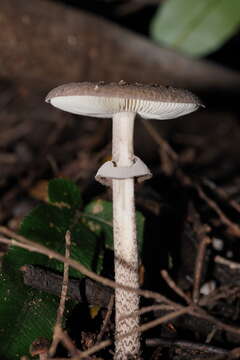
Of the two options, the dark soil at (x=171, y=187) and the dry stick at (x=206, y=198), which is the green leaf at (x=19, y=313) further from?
the dry stick at (x=206, y=198)

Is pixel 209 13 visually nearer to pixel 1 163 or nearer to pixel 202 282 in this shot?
pixel 202 282

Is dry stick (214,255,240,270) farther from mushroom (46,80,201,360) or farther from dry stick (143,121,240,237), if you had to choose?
Result: mushroom (46,80,201,360)

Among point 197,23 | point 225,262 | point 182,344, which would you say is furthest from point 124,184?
point 197,23

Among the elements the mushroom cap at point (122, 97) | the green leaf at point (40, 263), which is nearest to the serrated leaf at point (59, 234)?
the green leaf at point (40, 263)

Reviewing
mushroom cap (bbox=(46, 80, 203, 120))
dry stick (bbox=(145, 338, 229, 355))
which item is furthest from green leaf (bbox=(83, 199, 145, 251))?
mushroom cap (bbox=(46, 80, 203, 120))

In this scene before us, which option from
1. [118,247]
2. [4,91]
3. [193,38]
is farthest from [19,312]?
[4,91]

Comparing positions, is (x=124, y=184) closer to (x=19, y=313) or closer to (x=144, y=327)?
(x=144, y=327)
